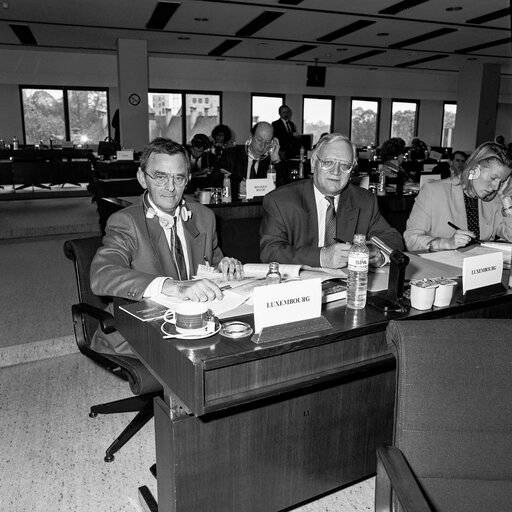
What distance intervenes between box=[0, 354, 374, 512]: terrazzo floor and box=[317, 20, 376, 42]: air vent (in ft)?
25.6

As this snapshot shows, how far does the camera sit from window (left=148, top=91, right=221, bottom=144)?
46.4 feet

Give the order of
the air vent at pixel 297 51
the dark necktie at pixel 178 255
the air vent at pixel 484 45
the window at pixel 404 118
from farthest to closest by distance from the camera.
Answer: the window at pixel 404 118 → the air vent at pixel 297 51 → the air vent at pixel 484 45 → the dark necktie at pixel 178 255

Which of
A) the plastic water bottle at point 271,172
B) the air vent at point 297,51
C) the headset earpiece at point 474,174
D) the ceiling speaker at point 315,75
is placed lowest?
the plastic water bottle at point 271,172

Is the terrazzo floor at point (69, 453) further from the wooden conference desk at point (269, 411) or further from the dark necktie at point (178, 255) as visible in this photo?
the dark necktie at point (178, 255)

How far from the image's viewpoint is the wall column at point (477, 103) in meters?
12.6

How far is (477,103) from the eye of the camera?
12688 mm

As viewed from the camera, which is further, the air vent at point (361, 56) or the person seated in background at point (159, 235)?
the air vent at point (361, 56)

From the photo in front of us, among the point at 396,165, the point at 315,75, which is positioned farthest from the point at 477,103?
the point at 396,165

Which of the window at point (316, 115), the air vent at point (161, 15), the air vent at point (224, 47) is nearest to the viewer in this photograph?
the air vent at point (161, 15)

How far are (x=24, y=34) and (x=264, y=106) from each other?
6782 mm

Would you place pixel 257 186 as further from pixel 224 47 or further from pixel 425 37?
pixel 224 47

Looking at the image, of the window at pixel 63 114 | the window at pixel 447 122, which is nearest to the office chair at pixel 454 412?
the window at pixel 63 114

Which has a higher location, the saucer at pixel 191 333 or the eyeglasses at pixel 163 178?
the eyeglasses at pixel 163 178

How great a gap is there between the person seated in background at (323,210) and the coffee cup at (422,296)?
30.6 inches
